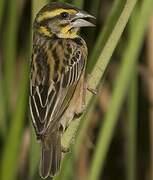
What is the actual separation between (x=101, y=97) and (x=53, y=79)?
4.43 feet

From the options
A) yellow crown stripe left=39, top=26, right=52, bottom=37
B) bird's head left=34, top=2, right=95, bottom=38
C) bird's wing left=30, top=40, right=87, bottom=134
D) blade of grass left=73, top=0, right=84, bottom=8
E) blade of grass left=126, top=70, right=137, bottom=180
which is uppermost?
blade of grass left=73, top=0, right=84, bottom=8

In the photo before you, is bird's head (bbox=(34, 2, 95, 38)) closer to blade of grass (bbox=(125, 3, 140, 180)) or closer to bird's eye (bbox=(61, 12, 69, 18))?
bird's eye (bbox=(61, 12, 69, 18))

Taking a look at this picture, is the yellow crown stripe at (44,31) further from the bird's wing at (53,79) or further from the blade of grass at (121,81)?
the blade of grass at (121,81)

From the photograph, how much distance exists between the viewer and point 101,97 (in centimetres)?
332

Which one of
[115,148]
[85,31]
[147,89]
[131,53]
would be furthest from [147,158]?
[131,53]

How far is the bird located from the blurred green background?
0.04 meters

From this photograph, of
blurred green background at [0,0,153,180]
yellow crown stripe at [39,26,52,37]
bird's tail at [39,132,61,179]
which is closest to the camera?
bird's tail at [39,132,61,179]

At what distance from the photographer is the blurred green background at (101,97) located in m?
1.79

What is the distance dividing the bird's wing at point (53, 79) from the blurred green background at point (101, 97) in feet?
0.15

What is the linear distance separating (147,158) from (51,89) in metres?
1.61

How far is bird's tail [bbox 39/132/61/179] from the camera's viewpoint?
5.54 feet

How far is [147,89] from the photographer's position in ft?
10.7

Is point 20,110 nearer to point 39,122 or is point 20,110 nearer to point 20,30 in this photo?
point 39,122

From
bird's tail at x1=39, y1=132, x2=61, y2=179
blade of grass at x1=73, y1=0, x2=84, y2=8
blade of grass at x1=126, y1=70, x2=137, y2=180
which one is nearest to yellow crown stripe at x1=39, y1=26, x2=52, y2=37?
blade of grass at x1=73, y1=0, x2=84, y2=8
